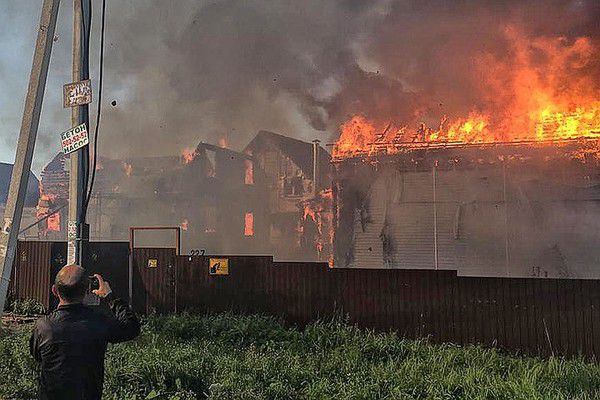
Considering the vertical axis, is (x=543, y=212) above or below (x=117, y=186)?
below

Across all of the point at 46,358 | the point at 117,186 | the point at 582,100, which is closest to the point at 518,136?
the point at 582,100

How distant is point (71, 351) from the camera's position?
2.66 metres

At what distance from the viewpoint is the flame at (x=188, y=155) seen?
31.9m

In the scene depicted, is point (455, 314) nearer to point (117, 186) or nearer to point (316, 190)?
point (316, 190)

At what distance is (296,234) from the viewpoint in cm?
2847

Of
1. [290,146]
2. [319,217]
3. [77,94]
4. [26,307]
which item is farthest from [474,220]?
[77,94]

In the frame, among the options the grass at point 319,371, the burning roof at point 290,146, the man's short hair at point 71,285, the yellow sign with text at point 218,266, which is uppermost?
the burning roof at point 290,146

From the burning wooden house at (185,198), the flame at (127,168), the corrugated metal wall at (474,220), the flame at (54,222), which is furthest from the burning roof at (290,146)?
the flame at (54,222)

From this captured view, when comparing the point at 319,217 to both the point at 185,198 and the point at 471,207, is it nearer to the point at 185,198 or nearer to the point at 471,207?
the point at 471,207

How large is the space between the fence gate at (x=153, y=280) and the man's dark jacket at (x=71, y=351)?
8.61 meters

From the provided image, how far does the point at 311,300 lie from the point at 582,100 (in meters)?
14.7

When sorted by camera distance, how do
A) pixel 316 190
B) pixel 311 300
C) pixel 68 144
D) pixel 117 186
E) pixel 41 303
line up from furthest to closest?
pixel 117 186 → pixel 316 190 → pixel 41 303 → pixel 311 300 → pixel 68 144

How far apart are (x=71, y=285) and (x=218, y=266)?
323 inches

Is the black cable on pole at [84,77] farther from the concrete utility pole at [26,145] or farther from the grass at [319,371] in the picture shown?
the grass at [319,371]
